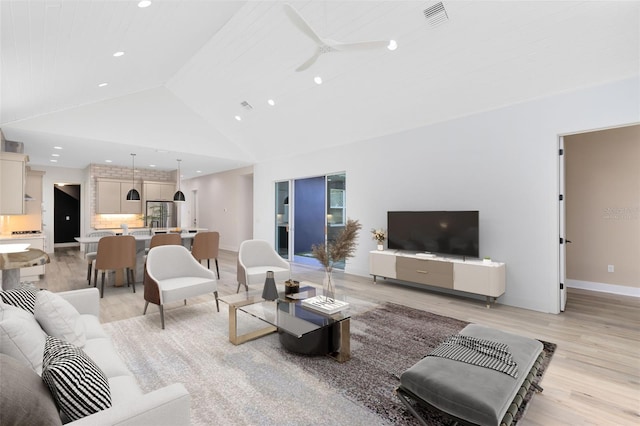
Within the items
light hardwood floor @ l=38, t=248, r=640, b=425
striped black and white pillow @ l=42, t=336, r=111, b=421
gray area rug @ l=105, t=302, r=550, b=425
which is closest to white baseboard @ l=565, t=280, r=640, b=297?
light hardwood floor @ l=38, t=248, r=640, b=425

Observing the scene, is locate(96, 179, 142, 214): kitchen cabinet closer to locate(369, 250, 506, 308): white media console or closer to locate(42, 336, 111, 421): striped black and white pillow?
locate(369, 250, 506, 308): white media console

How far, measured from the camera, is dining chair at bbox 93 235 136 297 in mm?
A: 4648

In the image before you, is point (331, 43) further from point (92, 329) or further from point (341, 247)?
point (92, 329)

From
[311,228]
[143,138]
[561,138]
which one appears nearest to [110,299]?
[143,138]

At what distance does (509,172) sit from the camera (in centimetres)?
436

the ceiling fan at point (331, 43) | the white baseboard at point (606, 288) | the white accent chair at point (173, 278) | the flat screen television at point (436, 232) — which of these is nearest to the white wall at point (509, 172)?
the flat screen television at point (436, 232)

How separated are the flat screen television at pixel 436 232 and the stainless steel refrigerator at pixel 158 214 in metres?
7.88

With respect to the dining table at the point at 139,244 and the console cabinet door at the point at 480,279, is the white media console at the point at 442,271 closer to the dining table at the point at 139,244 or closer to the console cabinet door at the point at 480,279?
the console cabinet door at the point at 480,279

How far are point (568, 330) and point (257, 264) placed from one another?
13.3 ft

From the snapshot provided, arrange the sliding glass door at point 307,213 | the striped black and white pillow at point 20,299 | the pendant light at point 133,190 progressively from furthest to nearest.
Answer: the pendant light at point 133,190
the sliding glass door at point 307,213
the striped black and white pillow at point 20,299

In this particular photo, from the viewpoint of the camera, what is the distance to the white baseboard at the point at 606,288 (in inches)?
190

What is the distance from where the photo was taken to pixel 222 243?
35.0 ft

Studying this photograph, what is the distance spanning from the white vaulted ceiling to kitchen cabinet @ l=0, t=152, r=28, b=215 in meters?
0.51

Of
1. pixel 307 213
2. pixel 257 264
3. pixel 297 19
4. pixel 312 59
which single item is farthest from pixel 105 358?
pixel 307 213
